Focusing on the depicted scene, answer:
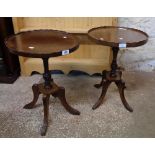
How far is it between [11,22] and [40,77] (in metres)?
0.71

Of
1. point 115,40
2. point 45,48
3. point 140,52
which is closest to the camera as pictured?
point 45,48

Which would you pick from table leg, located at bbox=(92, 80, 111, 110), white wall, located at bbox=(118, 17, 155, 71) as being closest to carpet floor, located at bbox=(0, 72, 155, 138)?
table leg, located at bbox=(92, 80, 111, 110)

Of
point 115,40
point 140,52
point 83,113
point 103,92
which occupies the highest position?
point 115,40

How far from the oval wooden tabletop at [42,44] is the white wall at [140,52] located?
3.26ft

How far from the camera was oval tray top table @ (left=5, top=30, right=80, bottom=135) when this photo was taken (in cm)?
144

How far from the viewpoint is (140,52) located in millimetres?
2596

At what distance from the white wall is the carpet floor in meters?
0.29

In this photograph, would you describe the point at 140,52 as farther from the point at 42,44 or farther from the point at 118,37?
the point at 42,44

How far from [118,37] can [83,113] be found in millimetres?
740

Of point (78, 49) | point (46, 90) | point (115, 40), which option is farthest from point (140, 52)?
point (46, 90)

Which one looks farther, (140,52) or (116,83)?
(140,52)

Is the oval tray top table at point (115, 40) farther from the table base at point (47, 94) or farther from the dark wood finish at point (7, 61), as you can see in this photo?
the dark wood finish at point (7, 61)

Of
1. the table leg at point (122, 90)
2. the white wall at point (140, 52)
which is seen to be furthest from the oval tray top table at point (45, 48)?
the white wall at point (140, 52)
